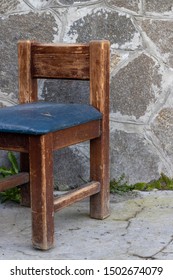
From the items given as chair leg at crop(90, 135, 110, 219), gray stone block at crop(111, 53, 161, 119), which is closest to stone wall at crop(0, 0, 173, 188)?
gray stone block at crop(111, 53, 161, 119)

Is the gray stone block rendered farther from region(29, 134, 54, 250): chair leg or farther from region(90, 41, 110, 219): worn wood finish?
region(29, 134, 54, 250): chair leg

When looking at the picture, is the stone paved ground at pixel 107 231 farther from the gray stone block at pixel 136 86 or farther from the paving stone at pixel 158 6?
the paving stone at pixel 158 6

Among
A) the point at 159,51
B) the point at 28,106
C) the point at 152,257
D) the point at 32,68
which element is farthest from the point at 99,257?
the point at 159,51

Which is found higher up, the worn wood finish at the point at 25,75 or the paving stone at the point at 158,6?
the paving stone at the point at 158,6

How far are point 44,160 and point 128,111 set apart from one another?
944 millimetres

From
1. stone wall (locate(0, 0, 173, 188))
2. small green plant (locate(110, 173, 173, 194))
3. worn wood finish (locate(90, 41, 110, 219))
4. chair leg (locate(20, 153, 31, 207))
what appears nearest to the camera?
worn wood finish (locate(90, 41, 110, 219))

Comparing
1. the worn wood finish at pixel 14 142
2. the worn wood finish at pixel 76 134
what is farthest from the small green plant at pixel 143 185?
the worn wood finish at pixel 14 142

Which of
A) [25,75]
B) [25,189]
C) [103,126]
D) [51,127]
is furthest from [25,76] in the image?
[51,127]

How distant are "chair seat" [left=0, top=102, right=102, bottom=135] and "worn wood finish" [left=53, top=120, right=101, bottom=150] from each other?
4 centimetres

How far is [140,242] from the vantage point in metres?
A: 2.94

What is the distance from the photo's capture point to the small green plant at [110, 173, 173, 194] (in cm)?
365

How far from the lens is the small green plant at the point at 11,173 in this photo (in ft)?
11.7

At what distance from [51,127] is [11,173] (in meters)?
1.00

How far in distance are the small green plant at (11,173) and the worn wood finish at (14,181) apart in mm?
219
